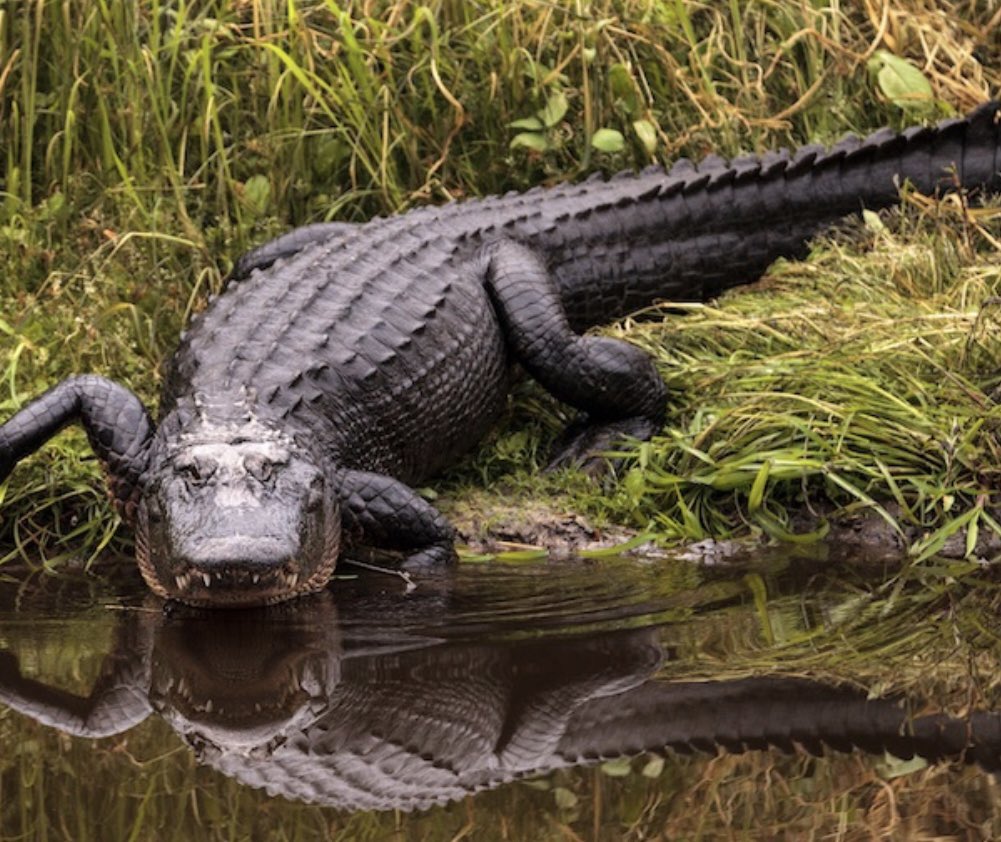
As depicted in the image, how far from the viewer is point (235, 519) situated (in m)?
4.59

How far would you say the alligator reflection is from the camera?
3408mm

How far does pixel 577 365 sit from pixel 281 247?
3.90ft

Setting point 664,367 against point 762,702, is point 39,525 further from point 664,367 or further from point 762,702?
point 762,702

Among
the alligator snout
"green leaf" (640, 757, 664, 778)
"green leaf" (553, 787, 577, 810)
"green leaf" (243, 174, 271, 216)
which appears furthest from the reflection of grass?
"green leaf" (553, 787, 577, 810)

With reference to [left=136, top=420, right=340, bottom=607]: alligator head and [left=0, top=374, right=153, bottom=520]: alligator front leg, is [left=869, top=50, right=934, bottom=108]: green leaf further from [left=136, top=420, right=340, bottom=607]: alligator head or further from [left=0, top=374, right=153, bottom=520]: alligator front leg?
[left=0, top=374, right=153, bottom=520]: alligator front leg

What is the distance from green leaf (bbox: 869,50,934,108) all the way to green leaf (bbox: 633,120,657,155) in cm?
93

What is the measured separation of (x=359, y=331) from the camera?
18.3ft

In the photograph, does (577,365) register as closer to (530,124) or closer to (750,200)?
(750,200)

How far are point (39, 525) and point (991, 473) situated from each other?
2.65 metres

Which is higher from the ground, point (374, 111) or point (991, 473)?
point (374, 111)

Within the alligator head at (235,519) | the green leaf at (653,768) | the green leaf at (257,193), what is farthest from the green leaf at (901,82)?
the green leaf at (653,768)

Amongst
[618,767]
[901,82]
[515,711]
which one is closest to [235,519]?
[515,711]

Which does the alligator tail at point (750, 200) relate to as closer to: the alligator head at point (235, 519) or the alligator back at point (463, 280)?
the alligator back at point (463, 280)

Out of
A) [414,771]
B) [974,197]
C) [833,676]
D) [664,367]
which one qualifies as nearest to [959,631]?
[833,676]
